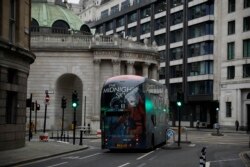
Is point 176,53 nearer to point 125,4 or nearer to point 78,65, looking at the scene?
point 125,4

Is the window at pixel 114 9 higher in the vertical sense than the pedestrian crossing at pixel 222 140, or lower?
higher

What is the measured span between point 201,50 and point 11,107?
60919 mm

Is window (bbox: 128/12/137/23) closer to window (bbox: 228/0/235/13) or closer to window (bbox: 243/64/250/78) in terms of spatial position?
window (bbox: 228/0/235/13)

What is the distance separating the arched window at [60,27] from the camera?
70688mm

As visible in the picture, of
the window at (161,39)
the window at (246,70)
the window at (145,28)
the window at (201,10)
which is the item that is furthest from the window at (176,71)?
the window at (246,70)

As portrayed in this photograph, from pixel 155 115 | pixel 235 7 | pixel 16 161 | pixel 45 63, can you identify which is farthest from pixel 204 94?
pixel 16 161

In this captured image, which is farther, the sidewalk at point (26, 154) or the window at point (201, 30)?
the window at point (201, 30)

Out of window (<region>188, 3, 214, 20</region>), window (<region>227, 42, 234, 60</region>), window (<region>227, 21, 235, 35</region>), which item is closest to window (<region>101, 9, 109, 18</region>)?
window (<region>188, 3, 214, 20</region>)

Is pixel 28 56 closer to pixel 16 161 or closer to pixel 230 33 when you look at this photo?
pixel 16 161

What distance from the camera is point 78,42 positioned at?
6531 cm

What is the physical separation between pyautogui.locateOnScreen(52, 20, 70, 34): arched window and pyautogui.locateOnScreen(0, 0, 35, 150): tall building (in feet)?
123

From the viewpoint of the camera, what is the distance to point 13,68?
29547 mm

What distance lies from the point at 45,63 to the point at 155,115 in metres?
32.6

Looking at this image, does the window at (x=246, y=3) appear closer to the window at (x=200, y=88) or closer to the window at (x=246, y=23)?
the window at (x=246, y=23)
